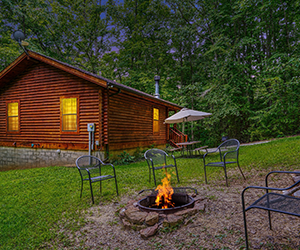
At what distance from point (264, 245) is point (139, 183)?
12.1ft

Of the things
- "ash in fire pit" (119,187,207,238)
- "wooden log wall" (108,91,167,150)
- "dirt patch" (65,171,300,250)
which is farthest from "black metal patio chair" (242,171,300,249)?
"wooden log wall" (108,91,167,150)

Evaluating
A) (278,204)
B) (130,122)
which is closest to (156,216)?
(278,204)

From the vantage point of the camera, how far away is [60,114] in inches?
390

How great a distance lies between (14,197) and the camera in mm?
5105

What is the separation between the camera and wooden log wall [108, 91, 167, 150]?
9656 mm

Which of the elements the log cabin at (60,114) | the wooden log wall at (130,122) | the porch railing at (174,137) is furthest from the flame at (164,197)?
the porch railing at (174,137)

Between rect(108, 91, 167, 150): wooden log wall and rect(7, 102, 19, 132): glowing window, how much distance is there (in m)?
5.88

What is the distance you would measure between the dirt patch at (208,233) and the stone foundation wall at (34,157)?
19.5 ft

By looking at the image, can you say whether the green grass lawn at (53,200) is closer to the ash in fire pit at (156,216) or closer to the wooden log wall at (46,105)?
the ash in fire pit at (156,216)

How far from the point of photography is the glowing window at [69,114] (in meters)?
9.66

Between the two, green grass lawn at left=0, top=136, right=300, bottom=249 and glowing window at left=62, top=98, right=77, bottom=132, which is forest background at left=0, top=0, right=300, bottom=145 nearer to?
green grass lawn at left=0, top=136, right=300, bottom=249

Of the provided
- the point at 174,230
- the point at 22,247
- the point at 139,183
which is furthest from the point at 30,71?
the point at 174,230

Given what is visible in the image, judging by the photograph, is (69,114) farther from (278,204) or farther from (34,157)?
(278,204)

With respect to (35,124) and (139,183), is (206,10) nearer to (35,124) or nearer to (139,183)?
(35,124)
